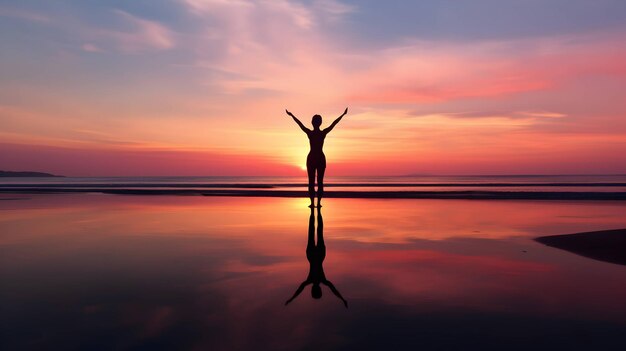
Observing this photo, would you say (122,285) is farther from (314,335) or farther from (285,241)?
(285,241)

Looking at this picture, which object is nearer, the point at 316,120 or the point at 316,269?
the point at 316,269

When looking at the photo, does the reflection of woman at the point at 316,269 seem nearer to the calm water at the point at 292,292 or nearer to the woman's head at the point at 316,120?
the calm water at the point at 292,292

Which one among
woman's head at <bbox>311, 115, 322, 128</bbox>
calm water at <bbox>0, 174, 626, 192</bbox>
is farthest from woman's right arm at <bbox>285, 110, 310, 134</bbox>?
calm water at <bbox>0, 174, 626, 192</bbox>

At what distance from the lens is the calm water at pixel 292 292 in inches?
175

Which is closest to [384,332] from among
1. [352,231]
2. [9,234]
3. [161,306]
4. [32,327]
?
[161,306]

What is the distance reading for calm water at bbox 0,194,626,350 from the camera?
175 inches

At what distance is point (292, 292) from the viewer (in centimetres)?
623

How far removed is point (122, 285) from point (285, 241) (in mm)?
4827

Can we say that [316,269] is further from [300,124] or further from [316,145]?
[316,145]

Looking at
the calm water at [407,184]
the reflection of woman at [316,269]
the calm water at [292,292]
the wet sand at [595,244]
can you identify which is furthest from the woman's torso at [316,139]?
the calm water at [407,184]

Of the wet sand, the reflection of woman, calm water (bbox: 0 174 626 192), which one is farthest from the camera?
calm water (bbox: 0 174 626 192)

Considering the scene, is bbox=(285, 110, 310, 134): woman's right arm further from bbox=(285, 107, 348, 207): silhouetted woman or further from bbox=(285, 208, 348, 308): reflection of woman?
bbox=(285, 208, 348, 308): reflection of woman

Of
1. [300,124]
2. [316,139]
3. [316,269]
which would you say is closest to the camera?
[316,269]

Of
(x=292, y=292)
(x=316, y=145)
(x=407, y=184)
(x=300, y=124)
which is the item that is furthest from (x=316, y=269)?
(x=407, y=184)
